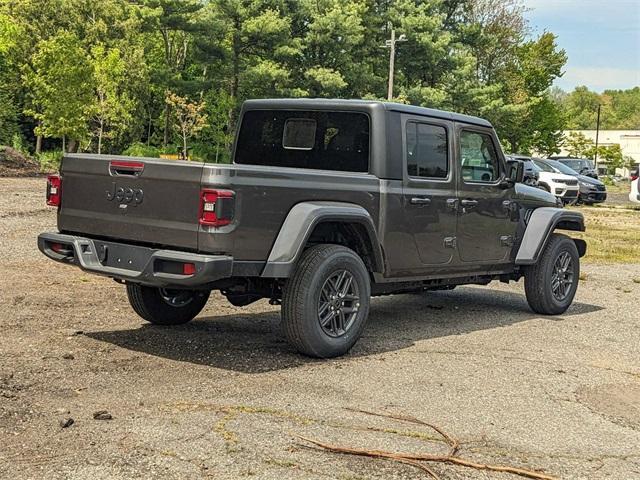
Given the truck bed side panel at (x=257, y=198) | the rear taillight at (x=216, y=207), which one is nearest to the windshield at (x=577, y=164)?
the truck bed side panel at (x=257, y=198)

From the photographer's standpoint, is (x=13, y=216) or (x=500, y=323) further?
(x=13, y=216)

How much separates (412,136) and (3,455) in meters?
4.41

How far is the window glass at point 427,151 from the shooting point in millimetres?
7285

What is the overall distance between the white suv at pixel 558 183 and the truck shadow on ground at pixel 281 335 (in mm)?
18825

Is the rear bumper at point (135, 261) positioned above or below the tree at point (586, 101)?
below

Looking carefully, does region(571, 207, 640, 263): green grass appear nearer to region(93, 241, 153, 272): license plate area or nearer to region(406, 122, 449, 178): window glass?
region(406, 122, 449, 178): window glass

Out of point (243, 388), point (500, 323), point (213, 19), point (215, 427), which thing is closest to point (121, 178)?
point (243, 388)

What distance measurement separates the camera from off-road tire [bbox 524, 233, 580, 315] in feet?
29.3

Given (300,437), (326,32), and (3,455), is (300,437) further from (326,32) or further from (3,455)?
(326,32)

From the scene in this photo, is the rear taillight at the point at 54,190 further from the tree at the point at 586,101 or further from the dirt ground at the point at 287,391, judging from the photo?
the tree at the point at 586,101

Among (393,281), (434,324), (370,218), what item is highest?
(370,218)

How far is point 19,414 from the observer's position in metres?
4.67

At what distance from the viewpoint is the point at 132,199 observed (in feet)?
20.1

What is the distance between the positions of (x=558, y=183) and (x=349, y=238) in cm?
2293
